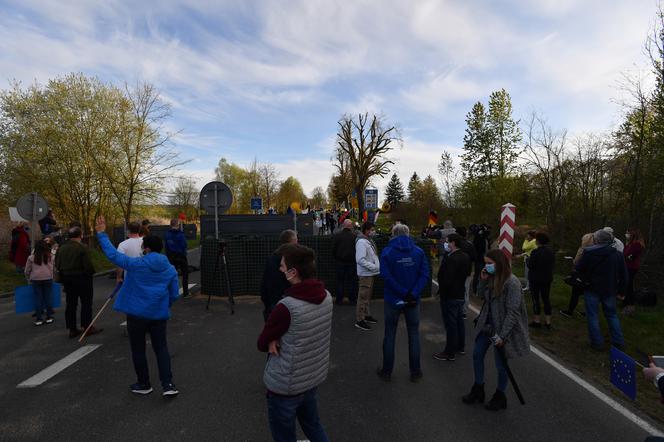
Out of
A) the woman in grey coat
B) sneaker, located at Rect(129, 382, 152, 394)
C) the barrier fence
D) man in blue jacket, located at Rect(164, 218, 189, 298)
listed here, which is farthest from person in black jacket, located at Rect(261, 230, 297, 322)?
man in blue jacket, located at Rect(164, 218, 189, 298)

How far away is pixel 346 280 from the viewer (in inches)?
347

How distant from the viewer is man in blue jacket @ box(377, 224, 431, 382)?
4582 millimetres

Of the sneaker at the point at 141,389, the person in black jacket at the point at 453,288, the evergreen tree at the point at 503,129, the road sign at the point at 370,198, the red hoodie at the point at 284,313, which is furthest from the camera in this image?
the evergreen tree at the point at 503,129

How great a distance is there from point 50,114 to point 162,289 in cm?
1988

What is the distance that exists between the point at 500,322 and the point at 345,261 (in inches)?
186

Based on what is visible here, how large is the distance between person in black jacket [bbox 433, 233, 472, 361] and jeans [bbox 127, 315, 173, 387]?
11.6 feet

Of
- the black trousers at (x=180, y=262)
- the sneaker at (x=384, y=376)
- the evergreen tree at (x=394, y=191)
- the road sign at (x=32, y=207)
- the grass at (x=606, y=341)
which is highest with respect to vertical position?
the evergreen tree at (x=394, y=191)

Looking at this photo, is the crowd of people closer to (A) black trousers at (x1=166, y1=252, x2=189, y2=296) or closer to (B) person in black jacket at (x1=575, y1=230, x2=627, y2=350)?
(B) person in black jacket at (x1=575, y1=230, x2=627, y2=350)

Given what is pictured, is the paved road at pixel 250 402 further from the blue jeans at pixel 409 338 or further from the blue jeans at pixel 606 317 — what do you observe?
the blue jeans at pixel 606 317

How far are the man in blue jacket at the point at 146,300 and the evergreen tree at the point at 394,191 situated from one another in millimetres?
88527

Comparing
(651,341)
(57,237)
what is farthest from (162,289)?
(57,237)

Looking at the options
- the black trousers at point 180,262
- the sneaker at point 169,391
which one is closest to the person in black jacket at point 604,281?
the sneaker at point 169,391

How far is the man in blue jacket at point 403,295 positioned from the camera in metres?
4.58

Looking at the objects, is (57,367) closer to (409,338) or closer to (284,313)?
(284,313)
